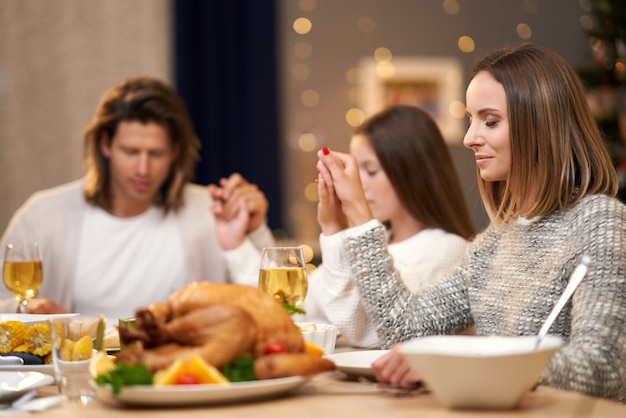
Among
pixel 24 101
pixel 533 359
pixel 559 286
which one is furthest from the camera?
pixel 24 101

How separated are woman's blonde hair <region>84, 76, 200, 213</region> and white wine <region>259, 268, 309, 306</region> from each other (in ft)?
5.01

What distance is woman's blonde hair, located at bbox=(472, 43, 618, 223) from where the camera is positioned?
5.57ft

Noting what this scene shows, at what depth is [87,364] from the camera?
123 cm

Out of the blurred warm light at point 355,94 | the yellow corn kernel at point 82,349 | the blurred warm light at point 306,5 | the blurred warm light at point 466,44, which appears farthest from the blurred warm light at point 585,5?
the yellow corn kernel at point 82,349

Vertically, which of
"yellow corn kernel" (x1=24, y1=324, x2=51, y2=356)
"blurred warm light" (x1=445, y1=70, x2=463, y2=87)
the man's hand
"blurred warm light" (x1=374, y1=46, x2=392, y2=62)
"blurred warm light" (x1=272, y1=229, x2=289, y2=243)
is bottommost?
"blurred warm light" (x1=272, y1=229, x2=289, y2=243)

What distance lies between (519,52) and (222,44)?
3321 millimetres

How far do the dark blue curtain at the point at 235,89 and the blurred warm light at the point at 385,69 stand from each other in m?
0.62

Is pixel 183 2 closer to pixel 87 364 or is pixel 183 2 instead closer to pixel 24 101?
pixel 24 101

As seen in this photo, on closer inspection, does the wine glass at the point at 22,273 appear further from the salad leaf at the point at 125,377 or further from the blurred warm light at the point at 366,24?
the blurred warm light at the point at 366,24

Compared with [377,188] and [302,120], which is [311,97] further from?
[377,188]

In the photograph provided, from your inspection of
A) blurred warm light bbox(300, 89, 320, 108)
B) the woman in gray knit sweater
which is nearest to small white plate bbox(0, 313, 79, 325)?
the woman in gray knit sweater

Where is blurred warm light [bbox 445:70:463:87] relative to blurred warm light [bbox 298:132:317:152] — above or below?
above

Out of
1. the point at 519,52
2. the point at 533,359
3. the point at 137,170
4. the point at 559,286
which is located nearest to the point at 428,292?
the point at 559,286

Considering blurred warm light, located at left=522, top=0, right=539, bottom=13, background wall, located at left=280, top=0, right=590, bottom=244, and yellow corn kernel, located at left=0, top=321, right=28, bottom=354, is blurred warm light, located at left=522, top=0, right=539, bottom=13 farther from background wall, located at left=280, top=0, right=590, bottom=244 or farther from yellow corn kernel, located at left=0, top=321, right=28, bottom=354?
yellow corn kernel, located at left=0, top=321, right=28, bottom=354
